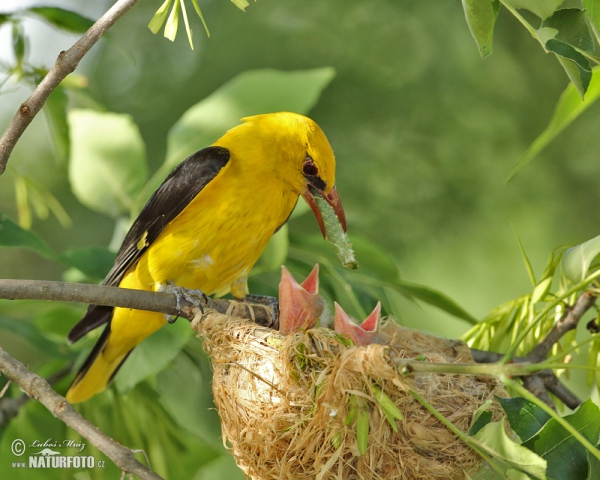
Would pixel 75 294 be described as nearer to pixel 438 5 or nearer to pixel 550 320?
pixel 550 320

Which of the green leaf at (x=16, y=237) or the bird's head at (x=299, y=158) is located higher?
the bird's head at (x=299, y=158)

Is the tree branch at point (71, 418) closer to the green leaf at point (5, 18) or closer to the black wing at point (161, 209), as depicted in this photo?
the black wing at point (161, 209)

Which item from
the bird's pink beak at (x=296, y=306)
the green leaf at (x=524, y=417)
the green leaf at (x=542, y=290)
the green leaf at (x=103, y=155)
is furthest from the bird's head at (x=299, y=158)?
the green leaf at (x=524, y=417)

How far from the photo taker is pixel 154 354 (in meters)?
2.47

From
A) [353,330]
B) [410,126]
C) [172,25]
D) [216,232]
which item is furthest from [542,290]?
[410,126]

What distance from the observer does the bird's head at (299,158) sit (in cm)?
264

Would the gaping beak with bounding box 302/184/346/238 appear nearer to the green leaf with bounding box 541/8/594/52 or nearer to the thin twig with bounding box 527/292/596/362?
the thin twig with bounding box 527/292/596/362

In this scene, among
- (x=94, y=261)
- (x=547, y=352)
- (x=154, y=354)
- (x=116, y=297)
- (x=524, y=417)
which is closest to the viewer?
(x=524, y=417)

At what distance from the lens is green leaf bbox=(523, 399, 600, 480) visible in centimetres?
126

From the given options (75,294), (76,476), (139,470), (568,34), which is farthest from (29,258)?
(568,34)

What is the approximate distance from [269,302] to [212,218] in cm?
43

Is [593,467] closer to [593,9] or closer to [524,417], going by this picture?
[524,417]

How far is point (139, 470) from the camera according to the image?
143 cm

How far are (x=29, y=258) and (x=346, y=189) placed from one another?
2.62 meters
